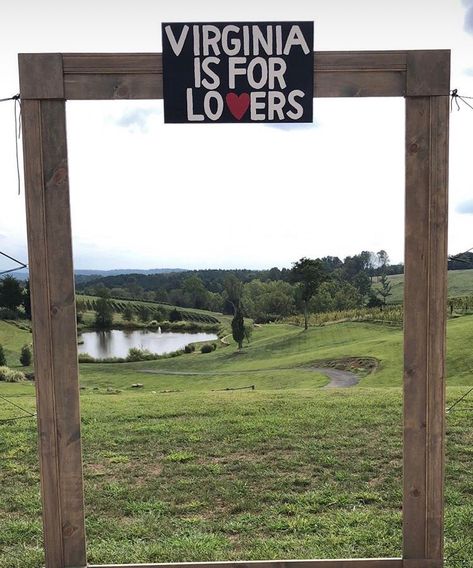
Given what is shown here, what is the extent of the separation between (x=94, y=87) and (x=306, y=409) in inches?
223

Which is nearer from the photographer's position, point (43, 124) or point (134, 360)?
point (43, 124)

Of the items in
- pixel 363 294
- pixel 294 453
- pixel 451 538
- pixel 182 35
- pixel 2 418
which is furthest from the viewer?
pixel 363 294

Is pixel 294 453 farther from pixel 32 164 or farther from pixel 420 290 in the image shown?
pixel 32 164

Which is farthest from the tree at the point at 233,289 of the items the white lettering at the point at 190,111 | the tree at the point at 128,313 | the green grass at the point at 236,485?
the white lettering at the point at 190,111

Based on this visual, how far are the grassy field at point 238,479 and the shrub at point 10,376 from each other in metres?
7.85

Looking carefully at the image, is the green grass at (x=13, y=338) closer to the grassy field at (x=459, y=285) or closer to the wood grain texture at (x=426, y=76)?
the wood grain texture at (x=426, y=76)

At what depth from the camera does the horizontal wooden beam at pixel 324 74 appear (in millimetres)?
2600

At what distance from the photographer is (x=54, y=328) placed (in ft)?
8.86

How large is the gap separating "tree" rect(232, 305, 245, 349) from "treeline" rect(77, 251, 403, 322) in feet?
0.94

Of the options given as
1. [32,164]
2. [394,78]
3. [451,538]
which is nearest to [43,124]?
[32,164]

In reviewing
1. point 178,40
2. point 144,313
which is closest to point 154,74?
point 178,40

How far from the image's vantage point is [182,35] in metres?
2.57

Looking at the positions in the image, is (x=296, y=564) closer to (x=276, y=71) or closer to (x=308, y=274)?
(x=276, y=71)

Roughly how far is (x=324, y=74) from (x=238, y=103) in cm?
48
